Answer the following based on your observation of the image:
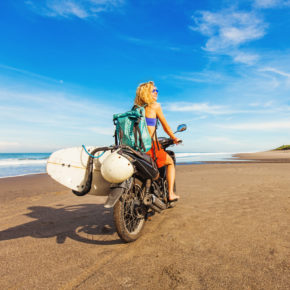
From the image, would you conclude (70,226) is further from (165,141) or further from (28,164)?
(28,164)

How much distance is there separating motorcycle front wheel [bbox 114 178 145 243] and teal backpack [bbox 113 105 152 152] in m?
0.55

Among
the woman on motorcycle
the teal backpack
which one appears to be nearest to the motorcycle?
the teal backpack

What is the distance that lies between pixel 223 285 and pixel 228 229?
5.00 ft

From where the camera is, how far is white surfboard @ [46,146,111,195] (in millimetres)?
2803

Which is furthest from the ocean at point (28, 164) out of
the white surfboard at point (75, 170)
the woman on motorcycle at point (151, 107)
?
the woman on motorcycle at point (151, 107)

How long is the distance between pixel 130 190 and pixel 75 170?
82 centimetres

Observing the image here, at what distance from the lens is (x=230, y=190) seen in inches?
257

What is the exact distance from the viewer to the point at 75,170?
9.28ft

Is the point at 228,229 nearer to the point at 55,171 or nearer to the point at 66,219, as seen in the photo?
the point at 55,171

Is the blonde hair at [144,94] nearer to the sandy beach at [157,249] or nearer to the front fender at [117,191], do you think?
the front fender at [117,191]

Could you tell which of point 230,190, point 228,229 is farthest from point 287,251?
point 230,190

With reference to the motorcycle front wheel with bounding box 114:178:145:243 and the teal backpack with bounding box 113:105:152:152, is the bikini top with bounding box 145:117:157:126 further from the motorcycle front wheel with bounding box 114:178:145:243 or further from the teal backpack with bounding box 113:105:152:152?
the motorcycle front wheel with bounding box 114:178:145:243

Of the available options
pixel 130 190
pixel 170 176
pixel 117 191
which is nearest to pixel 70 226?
pixel 130 190

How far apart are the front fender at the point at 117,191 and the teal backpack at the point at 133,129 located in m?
0.57
